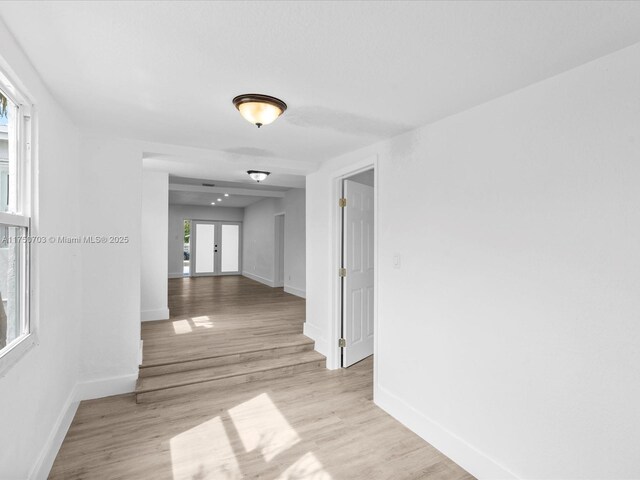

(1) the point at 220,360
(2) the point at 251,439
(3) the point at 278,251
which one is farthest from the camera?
(3) the point at 278,251

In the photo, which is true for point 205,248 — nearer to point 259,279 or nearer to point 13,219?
point 259,279

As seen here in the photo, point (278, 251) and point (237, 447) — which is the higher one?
point (278, 251)

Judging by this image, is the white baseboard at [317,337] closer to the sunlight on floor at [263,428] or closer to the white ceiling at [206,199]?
the sunlight on floor at [263,428]

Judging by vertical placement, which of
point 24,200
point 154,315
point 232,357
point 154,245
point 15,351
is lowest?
point 232,357

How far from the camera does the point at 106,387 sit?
3.22 m

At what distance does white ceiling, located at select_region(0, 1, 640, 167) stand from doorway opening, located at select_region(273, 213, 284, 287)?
21.4ft

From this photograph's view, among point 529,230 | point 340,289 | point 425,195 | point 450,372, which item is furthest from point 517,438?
point 340,289

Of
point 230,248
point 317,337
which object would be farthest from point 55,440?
point 230,248

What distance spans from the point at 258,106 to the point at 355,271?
238 cm

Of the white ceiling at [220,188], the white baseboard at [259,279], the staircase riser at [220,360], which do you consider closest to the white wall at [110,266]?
the staircase riser at [220,360]

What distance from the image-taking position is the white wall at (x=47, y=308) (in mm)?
1678

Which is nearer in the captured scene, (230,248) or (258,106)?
(258,106)

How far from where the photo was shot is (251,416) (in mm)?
2967

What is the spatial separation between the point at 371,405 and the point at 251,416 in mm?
1070
